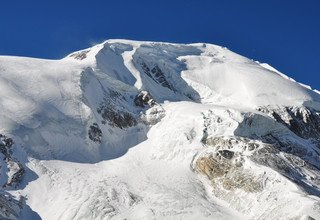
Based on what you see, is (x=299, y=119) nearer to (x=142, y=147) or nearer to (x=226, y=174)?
(x=142, y=147)

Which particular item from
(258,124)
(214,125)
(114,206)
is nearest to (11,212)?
(114,206)

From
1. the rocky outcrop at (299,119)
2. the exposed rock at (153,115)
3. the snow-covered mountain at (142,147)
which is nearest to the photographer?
the snow-covered mountain at (142,147)

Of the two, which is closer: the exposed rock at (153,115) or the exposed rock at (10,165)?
the exposed rock at (10,165)

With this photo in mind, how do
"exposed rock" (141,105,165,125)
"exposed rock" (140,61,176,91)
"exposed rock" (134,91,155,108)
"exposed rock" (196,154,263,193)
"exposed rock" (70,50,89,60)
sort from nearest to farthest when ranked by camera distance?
"exposed rock" (196,154,263,193)
"exposed rock" (141,105,165,125)
"exposed rock" (134,91,155,108)
"exposed rock" (140,61,176,91)
"exposed rock" (70,50,89,60)

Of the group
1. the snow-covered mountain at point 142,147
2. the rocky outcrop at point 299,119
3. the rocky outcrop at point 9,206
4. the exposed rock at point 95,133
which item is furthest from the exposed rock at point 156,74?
the rocky outcrop at point 9,206

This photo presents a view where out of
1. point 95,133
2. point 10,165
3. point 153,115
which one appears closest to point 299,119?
point 153,115

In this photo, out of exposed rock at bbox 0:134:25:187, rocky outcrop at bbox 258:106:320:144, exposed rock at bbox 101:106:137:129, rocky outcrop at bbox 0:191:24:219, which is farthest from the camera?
rocky outcrop at bbox 258:106:320:144

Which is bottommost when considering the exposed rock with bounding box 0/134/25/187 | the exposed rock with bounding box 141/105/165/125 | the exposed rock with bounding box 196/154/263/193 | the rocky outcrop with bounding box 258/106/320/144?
the exposed rock with bounding box 0/134/25/187

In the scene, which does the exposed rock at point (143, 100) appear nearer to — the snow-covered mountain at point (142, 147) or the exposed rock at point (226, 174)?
the snow-covered mountain at point (142, 147)

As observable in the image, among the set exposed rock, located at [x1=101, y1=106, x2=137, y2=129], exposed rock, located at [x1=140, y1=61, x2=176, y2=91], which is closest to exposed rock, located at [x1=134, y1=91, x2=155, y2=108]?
exposed rock, located at [x1=101, y1=106, x2=137, y2=129]

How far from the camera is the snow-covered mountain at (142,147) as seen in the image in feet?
179

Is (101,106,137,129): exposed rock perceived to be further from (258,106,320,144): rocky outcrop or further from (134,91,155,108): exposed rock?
(258,106,320,144): rocky outcrop

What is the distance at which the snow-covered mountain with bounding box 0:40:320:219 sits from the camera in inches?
2148

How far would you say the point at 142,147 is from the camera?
69.1 meters
